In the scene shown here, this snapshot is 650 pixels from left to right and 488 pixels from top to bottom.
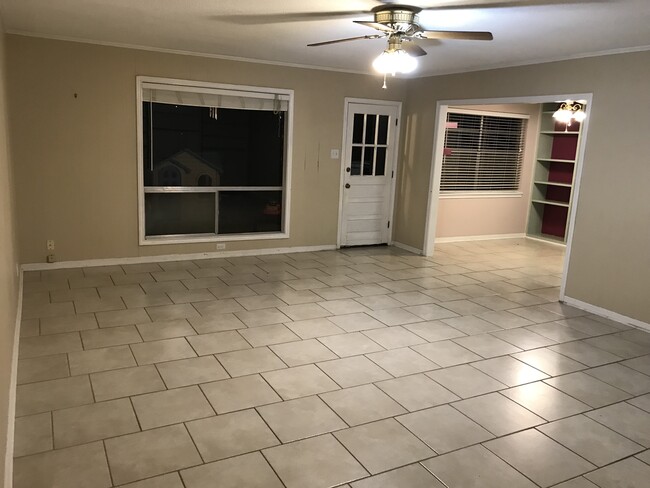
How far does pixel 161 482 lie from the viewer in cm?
221

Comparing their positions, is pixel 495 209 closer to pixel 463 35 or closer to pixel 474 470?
pixel 463 35

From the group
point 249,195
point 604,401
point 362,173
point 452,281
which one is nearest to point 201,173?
point 249,195

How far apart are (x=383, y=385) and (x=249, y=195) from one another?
7771mm

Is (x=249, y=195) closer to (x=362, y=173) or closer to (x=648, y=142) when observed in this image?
(x=362, y=173)

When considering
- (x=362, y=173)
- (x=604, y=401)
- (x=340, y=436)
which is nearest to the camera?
(x=340, y=436)

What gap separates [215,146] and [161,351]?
7.68 meters

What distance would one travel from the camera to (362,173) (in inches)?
278

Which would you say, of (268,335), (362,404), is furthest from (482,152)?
(362,404)

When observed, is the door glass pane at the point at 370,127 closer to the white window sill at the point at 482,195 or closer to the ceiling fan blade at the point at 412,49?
the white window sill at the point at 482,195

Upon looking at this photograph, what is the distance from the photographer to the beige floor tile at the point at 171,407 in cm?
270

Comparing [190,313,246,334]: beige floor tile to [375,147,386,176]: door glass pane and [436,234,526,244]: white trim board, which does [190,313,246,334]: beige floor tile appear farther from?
[436,234,526,244]: white trim board

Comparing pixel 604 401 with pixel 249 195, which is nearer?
pixel 604 401

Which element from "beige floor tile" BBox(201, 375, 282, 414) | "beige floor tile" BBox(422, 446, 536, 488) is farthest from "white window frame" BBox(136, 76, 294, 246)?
"beige floor tile" BBox(422, 446, 536, 488)

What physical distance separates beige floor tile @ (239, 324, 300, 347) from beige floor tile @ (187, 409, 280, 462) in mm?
985
